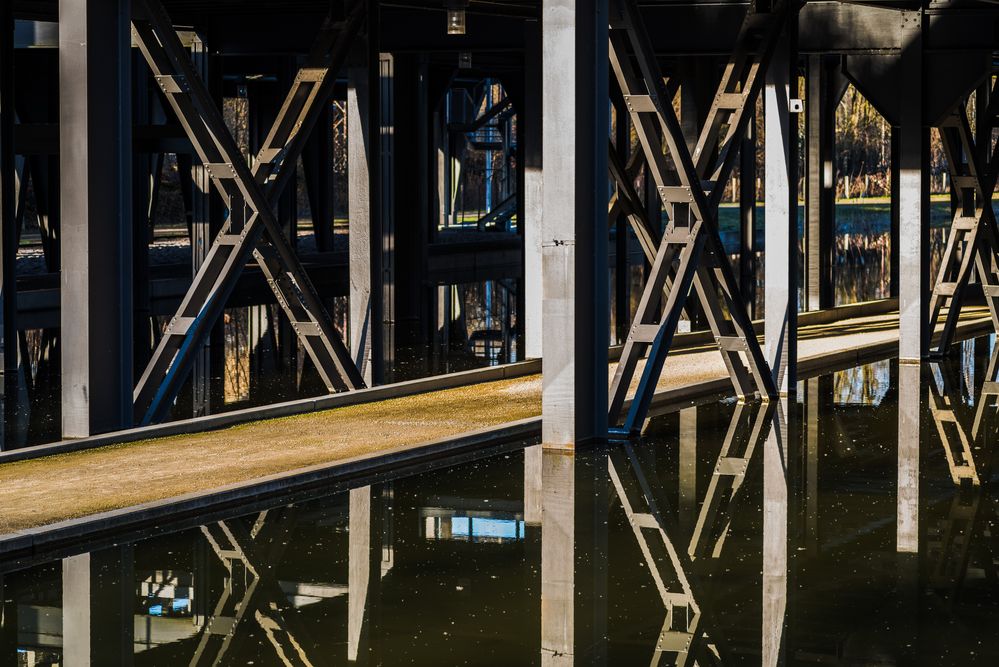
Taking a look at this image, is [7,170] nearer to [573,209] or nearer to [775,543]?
[573,209]

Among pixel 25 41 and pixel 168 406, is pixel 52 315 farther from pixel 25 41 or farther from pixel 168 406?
pixel 168 406

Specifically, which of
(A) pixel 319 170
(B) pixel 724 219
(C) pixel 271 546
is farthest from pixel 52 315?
(B) pixel 724 219

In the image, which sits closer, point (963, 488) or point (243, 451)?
point (963, 488)

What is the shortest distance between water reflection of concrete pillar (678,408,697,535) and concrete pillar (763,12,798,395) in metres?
1.22

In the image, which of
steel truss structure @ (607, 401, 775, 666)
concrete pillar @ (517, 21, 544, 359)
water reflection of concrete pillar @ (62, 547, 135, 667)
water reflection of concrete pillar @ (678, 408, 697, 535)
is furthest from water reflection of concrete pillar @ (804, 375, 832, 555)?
water reflection of concrete pillar @ (62, 547, 135, 667)

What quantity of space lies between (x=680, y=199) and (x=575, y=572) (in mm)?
5203

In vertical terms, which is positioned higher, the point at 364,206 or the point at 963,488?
the point at 364,206

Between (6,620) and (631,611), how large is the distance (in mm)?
2663

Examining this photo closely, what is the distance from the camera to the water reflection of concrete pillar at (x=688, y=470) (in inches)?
334

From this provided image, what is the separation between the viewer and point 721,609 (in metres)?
6.58

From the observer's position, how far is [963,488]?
9.24 meters

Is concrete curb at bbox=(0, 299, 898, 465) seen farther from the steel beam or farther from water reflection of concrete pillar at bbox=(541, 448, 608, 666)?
the steel beam

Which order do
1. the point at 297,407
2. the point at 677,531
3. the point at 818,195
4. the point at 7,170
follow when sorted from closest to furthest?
the point at 677,531 → the point at 297,407 → the point at 7,170 → the point at 818,195

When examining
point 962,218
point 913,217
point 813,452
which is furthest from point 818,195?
point 813,452
